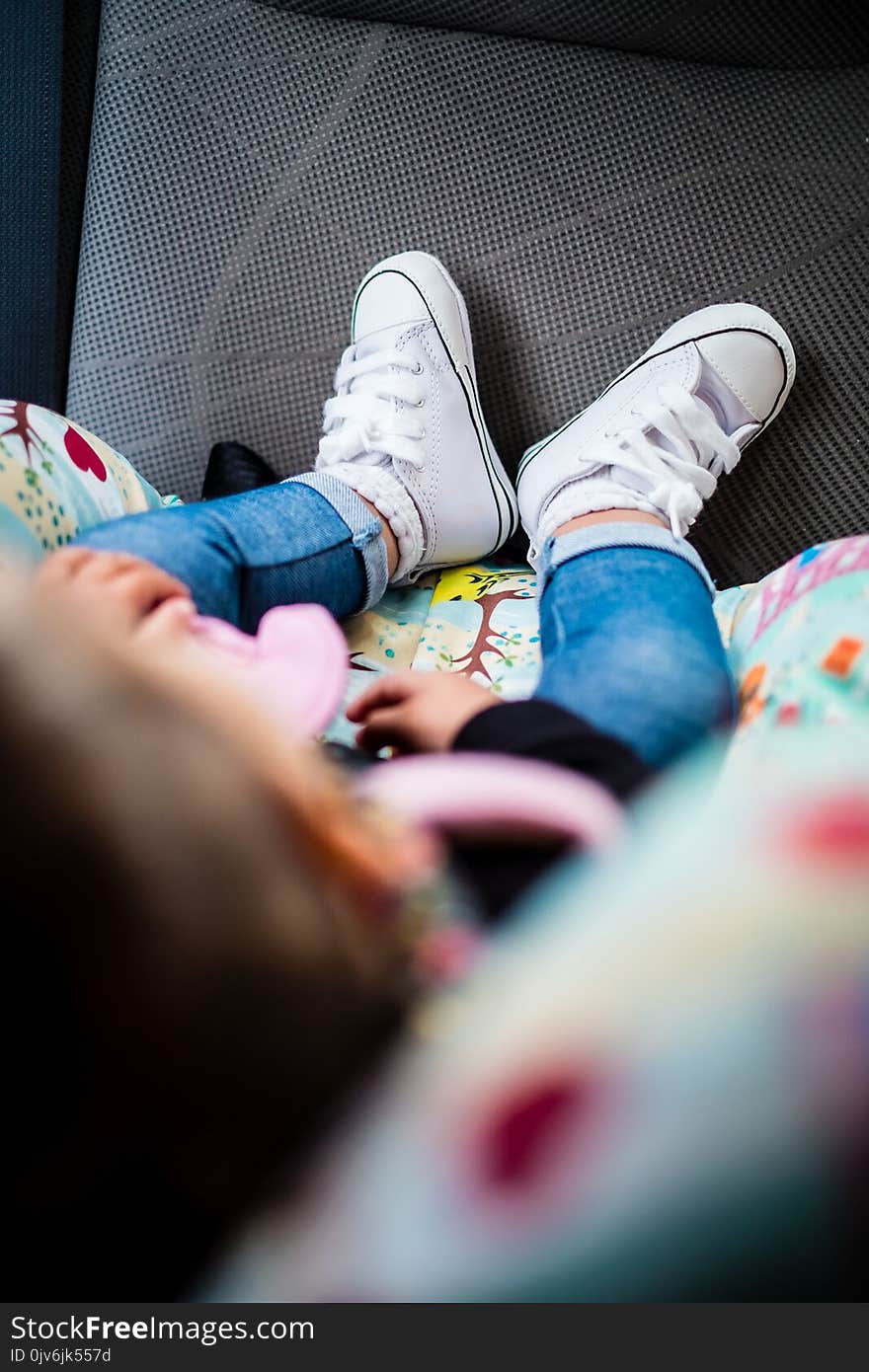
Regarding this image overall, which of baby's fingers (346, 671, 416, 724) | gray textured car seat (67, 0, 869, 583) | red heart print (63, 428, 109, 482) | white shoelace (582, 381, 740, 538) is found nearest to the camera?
baby's fingers (346, 671, 416, 724)

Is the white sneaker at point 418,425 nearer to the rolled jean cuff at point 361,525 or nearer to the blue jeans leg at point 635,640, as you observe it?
the rolled jean cuff at point 361,525

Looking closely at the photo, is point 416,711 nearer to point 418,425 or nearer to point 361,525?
point 361,525

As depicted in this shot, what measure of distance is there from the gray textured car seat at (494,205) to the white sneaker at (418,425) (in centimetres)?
6

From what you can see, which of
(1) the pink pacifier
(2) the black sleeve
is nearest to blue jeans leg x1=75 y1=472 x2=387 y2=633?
(1) the pink pacifier

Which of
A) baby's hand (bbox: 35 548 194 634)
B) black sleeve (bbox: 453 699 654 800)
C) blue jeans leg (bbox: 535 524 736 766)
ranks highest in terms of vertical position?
baby's hand (bbox: 35 548 194 634)

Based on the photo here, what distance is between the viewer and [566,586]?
0.71 m

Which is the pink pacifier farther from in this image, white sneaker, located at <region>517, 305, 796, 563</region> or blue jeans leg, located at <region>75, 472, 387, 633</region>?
white sneaker, located at <region>517, 305, 796, 563</region>

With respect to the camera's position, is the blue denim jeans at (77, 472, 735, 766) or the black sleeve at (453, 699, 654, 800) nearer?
Result: the black sleeve at (453, 699, 654, 800)

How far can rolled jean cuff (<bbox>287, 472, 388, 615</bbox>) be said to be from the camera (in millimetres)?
759

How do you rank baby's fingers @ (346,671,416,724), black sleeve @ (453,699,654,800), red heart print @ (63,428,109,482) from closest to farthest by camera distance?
1. black sleeve @ (453,699,654,800)
2. baby's fingers @ (346,671,416,724)
3. red heart print @ (63,428,109,482)

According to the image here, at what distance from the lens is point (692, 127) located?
0.96 meters

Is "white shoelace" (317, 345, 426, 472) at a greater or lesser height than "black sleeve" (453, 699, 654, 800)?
greater

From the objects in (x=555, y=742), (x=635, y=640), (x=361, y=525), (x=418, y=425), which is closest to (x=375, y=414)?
(x=418, y=425)

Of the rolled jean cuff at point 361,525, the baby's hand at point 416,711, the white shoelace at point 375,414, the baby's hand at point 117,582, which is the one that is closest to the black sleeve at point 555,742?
the baby's hand at point 416,711
